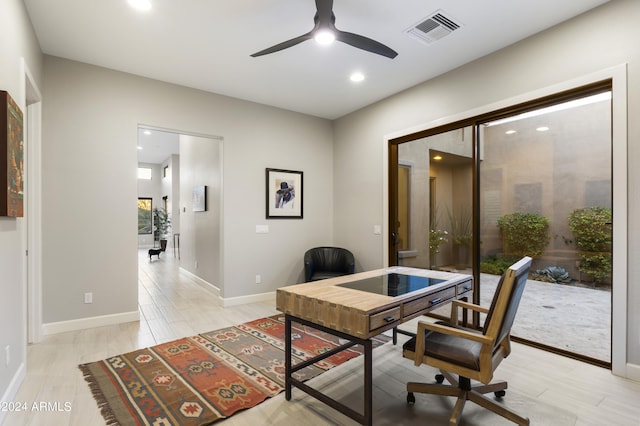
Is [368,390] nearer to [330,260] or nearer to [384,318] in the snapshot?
[384,318]

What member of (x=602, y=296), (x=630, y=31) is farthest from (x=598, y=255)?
(x=630, y=31)

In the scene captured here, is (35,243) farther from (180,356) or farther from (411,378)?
(411,378)

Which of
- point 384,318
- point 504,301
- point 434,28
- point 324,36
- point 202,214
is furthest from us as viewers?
point 202,214

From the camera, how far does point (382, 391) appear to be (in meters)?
2.33

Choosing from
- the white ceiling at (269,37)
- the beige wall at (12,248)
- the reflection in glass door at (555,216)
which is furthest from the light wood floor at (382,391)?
the white ceiling at (269,37)

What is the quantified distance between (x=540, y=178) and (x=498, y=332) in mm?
2309

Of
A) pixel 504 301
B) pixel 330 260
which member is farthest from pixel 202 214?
pixel 504 301

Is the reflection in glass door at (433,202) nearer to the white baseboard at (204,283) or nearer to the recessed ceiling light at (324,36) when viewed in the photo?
the recessed ceiling light at (324,36)

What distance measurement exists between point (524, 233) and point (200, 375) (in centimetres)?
349

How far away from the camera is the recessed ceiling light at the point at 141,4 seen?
101 inches

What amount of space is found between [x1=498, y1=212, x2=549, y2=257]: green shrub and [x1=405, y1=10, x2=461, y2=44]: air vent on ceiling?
203 centimetres

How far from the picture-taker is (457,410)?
6.14 ft

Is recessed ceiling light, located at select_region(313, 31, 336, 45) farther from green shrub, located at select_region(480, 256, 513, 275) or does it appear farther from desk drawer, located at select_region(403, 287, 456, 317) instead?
green shrub, located at select_region(480, 256, 513, 275)

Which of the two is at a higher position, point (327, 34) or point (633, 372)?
point (327, 34)
